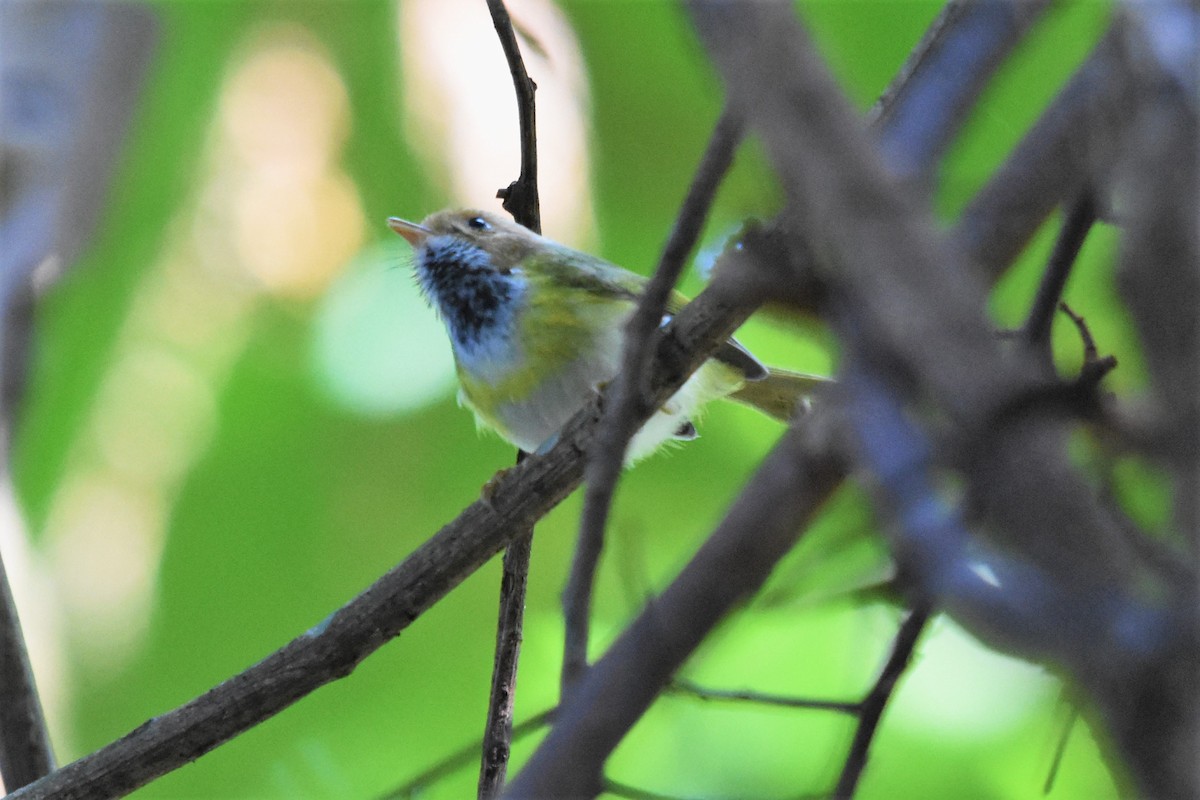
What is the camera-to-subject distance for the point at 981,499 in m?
0.51

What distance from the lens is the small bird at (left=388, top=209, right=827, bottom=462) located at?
2023 millimetres

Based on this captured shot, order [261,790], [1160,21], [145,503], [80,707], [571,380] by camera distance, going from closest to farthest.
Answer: [1160,21], [571,380], [261,790], [80,707], [145,503]

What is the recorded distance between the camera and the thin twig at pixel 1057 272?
88 centimetres

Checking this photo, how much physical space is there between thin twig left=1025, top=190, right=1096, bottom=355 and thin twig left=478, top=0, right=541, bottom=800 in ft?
2.65

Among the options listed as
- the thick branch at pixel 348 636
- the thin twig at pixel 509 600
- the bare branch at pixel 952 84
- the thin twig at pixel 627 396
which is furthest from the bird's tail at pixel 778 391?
the bare branch at pixel 952 84

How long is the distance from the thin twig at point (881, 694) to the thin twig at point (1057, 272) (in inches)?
11.0

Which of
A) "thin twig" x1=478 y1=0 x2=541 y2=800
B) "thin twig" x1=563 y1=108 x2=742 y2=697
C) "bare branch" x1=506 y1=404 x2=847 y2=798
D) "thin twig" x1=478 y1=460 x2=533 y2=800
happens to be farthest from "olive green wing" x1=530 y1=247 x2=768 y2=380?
"bare branch" x1=506 y1=404 x2=847 y2=798

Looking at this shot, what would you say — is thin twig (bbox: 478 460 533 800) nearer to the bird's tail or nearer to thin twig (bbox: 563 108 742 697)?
thin twig (bbox: 563 108 742 697)

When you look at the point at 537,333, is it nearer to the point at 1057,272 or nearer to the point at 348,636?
the point at 348,636

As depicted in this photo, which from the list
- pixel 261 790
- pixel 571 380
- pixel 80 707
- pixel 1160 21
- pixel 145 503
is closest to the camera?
pixel 1160 21

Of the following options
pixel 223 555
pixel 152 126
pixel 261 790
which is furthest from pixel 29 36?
pixel 261 790

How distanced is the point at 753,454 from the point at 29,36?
2.38 meters

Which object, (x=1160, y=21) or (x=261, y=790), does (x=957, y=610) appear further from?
(x=261, y=790)

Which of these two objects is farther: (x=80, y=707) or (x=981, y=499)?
(x=80, y=707)
